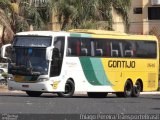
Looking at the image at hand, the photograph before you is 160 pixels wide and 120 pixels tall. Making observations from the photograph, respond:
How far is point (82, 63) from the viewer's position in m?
32.5

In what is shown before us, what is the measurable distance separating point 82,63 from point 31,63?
106 inches

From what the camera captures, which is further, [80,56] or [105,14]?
[105,14]

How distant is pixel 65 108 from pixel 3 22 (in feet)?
68.5

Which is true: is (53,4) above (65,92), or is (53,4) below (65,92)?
above

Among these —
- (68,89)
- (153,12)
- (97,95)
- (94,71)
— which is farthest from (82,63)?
(153,12)

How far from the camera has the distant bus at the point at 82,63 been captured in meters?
31.2

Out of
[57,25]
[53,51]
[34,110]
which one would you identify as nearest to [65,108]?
[34,110]

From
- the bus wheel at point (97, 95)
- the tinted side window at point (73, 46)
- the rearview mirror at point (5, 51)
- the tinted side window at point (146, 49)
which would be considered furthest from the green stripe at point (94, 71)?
the rearview mirror at point (5, 51)

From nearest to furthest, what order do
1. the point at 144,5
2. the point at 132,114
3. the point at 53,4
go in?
the point at 132,114 < the point at 53,4 < the point at 144,5

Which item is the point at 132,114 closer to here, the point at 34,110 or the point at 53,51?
the point at 34,110

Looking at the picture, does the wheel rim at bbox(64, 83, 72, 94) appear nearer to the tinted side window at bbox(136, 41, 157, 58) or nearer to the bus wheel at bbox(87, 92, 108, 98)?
the bus wheel at bbox(87, 92, 108, 98)

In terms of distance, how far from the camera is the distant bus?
31.2m

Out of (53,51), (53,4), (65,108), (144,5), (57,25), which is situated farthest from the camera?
(144,5)

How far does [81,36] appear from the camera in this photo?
Answer: 32750 millimetres
